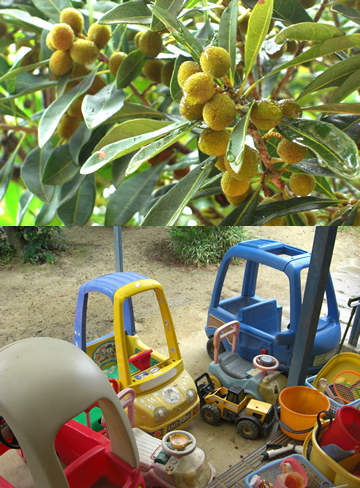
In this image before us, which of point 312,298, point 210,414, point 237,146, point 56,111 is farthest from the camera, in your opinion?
point 210,414

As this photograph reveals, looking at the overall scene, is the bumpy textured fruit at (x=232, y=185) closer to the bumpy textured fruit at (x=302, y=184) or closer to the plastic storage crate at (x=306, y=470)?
the bumpy textured fruit at (x=302, y=184)

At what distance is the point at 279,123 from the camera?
0.84 feet

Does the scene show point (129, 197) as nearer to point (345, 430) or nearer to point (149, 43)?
point (149, 43)

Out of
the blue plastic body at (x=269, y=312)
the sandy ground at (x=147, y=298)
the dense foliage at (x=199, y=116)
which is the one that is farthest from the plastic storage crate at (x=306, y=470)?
the dense foliage at (x=199, y=116)

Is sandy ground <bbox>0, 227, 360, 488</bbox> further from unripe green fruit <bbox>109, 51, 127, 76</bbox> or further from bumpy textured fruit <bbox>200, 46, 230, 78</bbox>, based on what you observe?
bumpy textured fruit <bbox>200, 46, 230, 78</bbox>

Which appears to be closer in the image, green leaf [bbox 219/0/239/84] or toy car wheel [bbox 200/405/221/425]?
green leaf [bbox 219/0/239/84]

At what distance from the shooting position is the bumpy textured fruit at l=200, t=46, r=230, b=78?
0.82 ft

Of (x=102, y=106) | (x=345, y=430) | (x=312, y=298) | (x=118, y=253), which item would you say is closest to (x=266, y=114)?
(x=102, y=106)

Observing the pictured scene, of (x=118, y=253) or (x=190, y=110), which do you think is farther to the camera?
(x=118, y=253)

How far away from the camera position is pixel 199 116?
27 centimetres

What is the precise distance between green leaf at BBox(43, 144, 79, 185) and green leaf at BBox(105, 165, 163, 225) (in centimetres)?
4

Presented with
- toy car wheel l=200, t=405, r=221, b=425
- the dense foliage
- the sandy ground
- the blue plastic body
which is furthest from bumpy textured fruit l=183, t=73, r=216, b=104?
the blue plastic body

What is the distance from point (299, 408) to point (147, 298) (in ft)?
3.02

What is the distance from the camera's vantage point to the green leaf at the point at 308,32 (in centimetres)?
24
